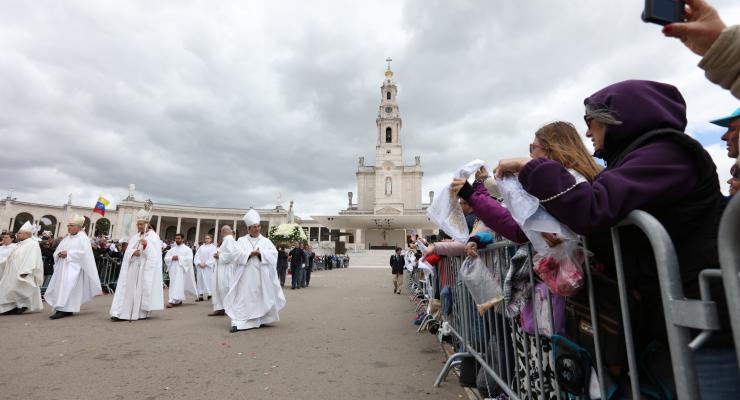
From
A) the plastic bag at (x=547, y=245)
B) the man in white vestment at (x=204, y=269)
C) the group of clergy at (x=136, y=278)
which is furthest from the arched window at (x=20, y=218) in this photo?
the plastic bag at (x=547, y=245)

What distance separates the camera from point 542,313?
1.91 metres

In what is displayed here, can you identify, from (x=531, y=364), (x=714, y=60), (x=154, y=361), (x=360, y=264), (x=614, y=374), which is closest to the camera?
(x=714, y=60)

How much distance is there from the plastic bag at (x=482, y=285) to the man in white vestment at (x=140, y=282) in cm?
671

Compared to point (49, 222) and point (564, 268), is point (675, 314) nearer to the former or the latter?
point (564, 268)

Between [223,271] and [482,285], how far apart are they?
7.14m

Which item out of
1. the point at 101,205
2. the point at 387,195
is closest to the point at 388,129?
the point at 387,195

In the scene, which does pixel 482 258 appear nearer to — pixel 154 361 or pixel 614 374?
pixel 614 374

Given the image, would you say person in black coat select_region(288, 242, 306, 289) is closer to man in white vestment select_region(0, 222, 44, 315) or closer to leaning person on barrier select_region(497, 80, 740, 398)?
man in white vestment select_region(0, 222, 44, 315)

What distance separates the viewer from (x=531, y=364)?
83.0 inches

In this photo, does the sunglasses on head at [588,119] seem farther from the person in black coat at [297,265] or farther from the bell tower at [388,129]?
the bell tower at [388,129]

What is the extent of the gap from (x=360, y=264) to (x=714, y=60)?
38.1 metres

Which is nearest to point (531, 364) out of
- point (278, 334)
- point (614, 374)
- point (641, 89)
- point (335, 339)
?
point (614, 374)

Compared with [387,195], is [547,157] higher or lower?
lower

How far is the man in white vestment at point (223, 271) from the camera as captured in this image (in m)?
6.98
